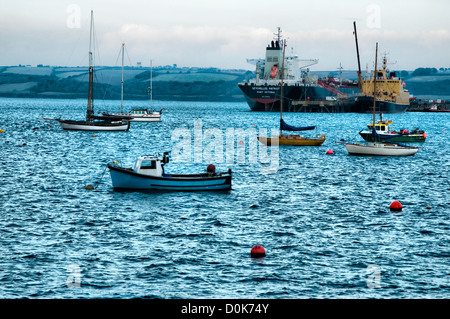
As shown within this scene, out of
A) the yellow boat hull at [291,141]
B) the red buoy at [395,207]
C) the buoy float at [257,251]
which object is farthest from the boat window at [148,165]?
the yellow boat hull at [291,141]

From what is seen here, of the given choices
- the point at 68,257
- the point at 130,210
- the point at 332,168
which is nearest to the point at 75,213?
the point at 130,210

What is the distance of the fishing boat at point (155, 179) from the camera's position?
4328 cm

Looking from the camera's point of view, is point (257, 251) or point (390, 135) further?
point (390, 135)

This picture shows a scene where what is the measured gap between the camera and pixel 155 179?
1703 inches

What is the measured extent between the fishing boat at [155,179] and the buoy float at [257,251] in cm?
1599

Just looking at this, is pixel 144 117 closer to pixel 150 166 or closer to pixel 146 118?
pixel 146 118

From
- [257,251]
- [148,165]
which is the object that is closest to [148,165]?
[148,165]

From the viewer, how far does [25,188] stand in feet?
155

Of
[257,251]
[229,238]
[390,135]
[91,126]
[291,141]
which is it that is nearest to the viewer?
[257,251]

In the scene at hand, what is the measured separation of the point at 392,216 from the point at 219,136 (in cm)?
7692

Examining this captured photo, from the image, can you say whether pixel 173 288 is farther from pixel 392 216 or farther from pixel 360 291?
pixel 392 216

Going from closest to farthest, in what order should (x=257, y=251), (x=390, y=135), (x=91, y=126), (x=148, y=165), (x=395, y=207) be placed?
(x=257, y=251) → (x=395, y=207) → (x=148, y=165) → (x=390, y=135) → (x=91, y=126)

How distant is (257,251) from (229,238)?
3.66 m
